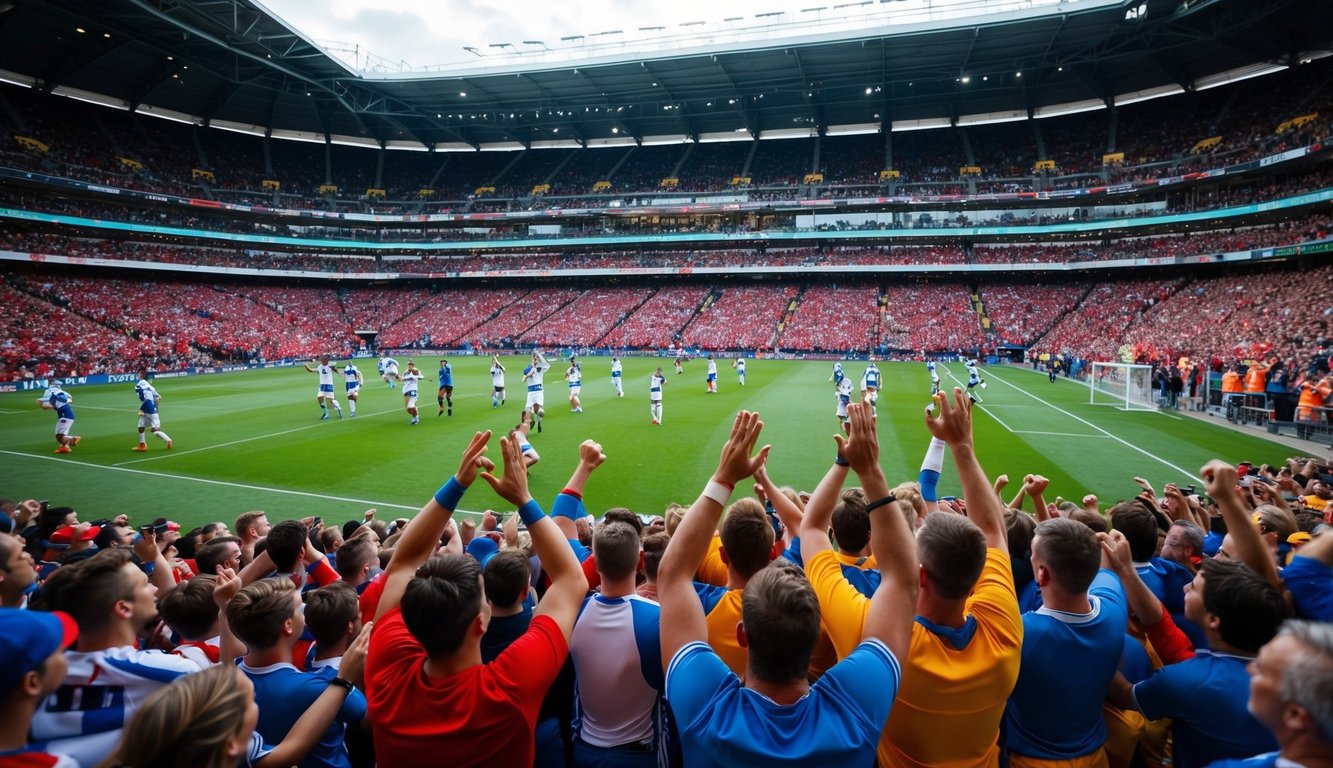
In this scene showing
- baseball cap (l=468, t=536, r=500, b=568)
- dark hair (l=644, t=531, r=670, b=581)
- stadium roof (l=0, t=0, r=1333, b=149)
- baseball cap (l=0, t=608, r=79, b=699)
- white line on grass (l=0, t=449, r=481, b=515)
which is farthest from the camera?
stadium roof (l=0, t=0, r=1333, b=149)

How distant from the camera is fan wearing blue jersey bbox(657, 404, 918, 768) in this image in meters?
1.84

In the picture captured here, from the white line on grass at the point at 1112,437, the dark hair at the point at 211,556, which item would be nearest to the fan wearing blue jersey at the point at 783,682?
the dark hair at the point at 211,556

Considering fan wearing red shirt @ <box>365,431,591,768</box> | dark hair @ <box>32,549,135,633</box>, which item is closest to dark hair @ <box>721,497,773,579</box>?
fan wearing red shirt @ <box>365,431,591,768</box>

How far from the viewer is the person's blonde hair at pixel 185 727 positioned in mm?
1646

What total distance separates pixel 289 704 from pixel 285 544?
222 centimetres

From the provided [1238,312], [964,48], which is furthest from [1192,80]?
[1238,312]

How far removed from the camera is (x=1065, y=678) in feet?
9.30

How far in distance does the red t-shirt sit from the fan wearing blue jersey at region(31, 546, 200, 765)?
3.52ft

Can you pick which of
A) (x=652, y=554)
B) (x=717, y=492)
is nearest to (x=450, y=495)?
(x=652, y=554)

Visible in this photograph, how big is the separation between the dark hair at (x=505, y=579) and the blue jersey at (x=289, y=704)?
2.95 ft

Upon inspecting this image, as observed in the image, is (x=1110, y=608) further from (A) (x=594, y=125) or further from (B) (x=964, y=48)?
(A) (x=594, y=125)

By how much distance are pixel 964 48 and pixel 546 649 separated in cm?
5233

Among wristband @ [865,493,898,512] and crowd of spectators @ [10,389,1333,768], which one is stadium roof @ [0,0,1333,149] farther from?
wristband @ [865,493,898,512]

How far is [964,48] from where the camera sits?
42250 mm
